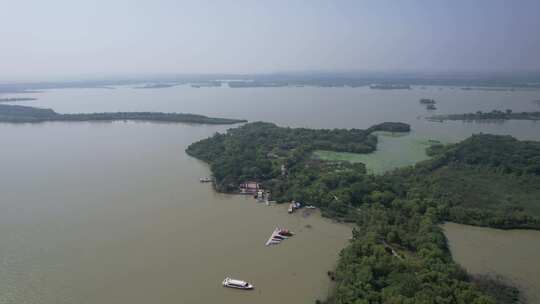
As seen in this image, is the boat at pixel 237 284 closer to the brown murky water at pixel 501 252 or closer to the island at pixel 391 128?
the brown murky water at pixel 501 252

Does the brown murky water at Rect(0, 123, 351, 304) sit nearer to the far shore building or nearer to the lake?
the lake

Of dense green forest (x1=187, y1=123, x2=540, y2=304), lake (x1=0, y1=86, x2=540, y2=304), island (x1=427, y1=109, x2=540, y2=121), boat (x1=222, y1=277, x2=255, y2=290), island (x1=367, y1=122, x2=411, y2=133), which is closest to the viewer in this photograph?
dense green forest (x1=187, y1=123, x2=540, y2=304)

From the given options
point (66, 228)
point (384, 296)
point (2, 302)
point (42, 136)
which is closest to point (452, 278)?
point (384, 296)

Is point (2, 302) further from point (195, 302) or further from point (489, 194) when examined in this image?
point (489, 194)

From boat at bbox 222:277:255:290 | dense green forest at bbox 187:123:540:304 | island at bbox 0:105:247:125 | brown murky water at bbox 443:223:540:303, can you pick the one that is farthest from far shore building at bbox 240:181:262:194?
island at bbox 0:105:247:125

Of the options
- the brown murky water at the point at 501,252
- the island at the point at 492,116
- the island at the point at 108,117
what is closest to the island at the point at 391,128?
the island at the point at 492,116
